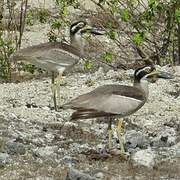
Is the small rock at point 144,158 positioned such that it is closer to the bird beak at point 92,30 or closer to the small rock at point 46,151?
the small rock at point 46,151

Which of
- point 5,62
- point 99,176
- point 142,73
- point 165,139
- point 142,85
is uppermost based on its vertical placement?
point 5,62

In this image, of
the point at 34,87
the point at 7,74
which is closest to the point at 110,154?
the point at 34,87

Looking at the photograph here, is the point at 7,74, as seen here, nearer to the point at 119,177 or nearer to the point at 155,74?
the point at 155,74

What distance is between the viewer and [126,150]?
9.67m

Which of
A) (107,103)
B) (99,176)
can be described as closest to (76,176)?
(99,176)

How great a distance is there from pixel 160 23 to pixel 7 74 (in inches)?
134

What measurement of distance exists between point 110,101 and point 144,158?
824mm

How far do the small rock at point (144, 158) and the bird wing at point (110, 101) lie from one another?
0.55 meters

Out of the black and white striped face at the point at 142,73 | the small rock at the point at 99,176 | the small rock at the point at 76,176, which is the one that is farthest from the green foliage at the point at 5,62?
the small rock at the point at 76,176

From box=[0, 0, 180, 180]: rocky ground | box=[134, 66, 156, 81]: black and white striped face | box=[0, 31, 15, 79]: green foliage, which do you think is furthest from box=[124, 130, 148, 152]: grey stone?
box=[0, 31, 15, 79]: green foliage

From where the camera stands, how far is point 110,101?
9.33 m

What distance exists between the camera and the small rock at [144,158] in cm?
888

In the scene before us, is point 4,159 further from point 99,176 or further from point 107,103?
point 107,103

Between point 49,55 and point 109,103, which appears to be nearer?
point 109,103
